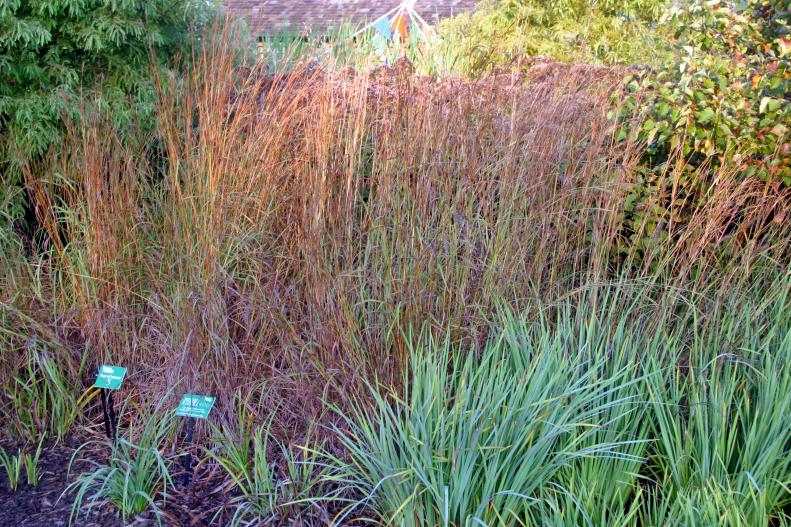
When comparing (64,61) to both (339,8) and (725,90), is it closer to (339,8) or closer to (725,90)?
(725,90)

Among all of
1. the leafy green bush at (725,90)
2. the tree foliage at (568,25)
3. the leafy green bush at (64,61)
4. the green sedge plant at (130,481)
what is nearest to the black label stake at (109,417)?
the green sedge plant at (130,481)

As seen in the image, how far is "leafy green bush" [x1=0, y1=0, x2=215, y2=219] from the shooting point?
5.09 metres

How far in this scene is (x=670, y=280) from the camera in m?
3.92

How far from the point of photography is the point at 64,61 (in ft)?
17.8

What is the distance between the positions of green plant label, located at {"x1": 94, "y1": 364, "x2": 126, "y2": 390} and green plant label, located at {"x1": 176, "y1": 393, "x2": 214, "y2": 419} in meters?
0.36

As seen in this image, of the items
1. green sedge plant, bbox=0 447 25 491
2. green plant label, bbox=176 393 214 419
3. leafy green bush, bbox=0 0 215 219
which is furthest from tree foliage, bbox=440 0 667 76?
green sedge plant, bbox=0 447 25 491

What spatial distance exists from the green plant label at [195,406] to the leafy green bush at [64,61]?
2280 millimetres

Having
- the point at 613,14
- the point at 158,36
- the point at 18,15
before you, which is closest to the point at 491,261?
the point at 158,36

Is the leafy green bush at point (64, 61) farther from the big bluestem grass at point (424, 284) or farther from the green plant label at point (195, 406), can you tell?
the green plant label at point (195, 406)

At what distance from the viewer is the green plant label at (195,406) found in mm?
3225

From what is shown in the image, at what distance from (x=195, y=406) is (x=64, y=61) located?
3.31 m

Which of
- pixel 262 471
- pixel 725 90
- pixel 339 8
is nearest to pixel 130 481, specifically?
pixel 262 471

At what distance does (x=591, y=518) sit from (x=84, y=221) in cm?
301

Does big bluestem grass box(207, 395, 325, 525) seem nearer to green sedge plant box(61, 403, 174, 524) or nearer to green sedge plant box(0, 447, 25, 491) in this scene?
green sedge plant box(61, 403, 174, 524)
